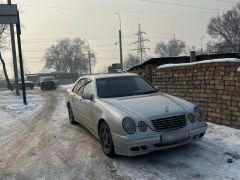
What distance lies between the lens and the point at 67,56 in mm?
105188

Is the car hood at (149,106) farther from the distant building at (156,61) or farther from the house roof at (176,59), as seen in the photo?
the house roof at (176,59)

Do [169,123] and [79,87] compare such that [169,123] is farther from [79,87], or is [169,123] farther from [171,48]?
[171,48]

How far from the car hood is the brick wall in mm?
1756

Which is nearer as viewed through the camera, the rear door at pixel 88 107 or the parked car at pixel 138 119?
the parked car at pixel 138 119

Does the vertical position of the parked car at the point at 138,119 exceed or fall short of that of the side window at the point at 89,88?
it falls short

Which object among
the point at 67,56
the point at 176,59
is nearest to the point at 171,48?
the point at 67,56

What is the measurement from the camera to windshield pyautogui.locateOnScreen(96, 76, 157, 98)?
297 inches

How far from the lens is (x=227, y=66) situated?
26.5 feet

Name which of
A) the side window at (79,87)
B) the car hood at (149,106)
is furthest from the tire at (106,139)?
the side window at (79,87)

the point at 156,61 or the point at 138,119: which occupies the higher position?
the point at 156,61

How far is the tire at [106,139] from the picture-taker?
21.1 ft

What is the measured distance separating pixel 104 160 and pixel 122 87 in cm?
193

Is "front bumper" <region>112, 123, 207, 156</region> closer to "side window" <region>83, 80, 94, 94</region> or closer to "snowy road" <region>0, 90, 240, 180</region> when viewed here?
"snowy road" <region>0, 90, 240, 180</region>

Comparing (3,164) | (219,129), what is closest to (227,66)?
(219,129)
